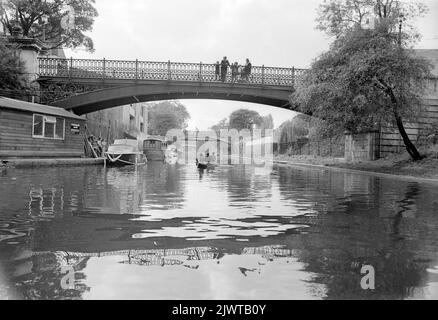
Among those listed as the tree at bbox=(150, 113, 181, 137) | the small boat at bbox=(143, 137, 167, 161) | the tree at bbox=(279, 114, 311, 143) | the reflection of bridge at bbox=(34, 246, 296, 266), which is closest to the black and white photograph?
the reflection of bridge at bbox=(34, 246, 296, 266)

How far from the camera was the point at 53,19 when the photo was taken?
145 feet

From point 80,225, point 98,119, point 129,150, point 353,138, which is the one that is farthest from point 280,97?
point 80,225

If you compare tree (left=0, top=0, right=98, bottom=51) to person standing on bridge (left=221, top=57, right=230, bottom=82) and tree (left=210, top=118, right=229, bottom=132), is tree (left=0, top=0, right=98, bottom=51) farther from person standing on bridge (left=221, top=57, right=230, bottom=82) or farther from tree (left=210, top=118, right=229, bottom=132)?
tree (left=210, top=118, right=229, bottom=132)

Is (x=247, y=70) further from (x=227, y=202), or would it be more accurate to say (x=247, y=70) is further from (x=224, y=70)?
(x=227, y=202)

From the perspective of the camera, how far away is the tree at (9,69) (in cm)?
3128

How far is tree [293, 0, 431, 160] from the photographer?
23438 millimetres

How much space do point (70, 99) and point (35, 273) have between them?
3165cm

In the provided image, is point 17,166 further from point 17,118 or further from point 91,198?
point 91,198

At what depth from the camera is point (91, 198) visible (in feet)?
38.0

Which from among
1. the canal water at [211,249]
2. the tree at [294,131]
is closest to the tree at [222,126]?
the tree at [294,131]

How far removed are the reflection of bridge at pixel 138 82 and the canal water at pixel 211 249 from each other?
23.6m

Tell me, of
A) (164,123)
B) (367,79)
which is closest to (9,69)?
(367,79)

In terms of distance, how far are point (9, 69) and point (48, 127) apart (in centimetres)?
558

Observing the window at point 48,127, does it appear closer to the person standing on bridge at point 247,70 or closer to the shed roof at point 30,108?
the shed roof at point 30,108
